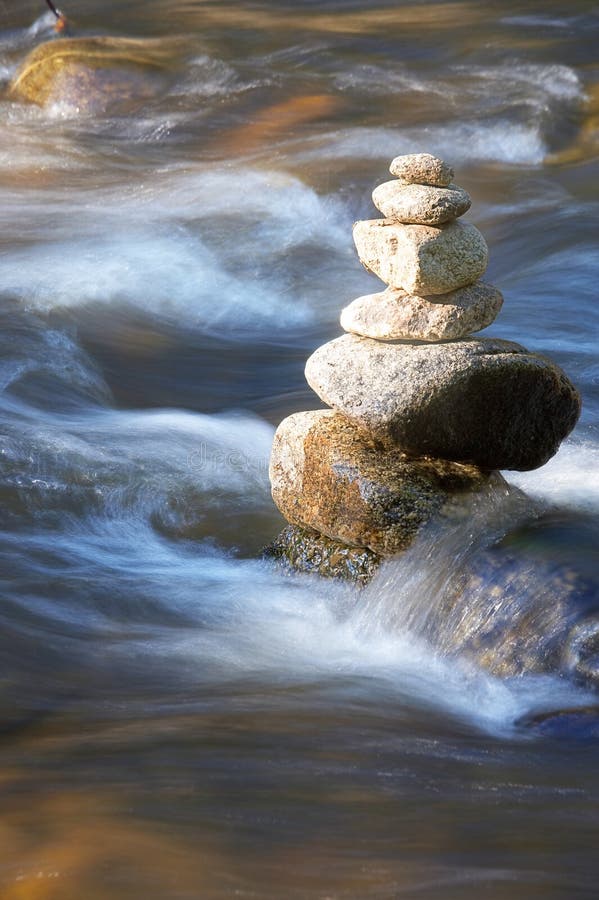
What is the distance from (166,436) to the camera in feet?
24.0

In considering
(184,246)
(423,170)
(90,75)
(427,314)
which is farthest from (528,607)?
(90,75)

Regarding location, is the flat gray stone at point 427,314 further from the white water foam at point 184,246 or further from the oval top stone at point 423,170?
the white water foam at point 184,246

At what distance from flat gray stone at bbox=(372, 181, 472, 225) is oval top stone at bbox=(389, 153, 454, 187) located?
0.12 ft

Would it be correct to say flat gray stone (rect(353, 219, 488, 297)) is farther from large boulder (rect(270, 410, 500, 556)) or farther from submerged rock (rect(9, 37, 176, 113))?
submerged rock (rect(9, 37, 176, 113))

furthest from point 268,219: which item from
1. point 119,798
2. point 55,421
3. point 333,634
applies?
point 119,798

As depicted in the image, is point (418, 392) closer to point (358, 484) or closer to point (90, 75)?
point (358, 484)

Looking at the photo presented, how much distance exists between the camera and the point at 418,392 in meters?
5.27

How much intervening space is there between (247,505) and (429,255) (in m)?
1.94

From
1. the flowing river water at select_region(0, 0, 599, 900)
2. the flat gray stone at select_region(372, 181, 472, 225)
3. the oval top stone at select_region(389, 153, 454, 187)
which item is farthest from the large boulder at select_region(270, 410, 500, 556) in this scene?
the oval top stone at select_region(389, 153, 454, 187)

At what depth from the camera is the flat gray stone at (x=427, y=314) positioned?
535cm

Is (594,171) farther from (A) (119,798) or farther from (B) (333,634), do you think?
(A) (119,798)

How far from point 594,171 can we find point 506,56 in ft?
11.7

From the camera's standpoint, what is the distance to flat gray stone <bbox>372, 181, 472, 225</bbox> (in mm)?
5227

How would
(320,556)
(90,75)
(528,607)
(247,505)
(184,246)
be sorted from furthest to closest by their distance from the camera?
(90,75) < (184,246) < (247,505) < (320,556) < (528,607)
